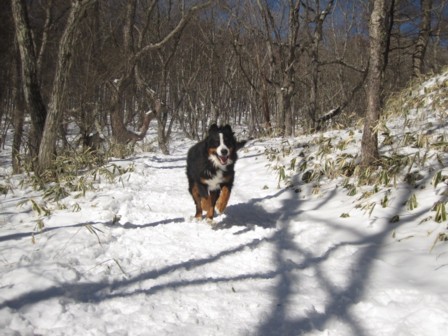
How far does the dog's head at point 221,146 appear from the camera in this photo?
4.60m

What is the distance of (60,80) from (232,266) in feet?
18.4

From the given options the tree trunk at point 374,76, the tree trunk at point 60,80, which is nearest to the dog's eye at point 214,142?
the tree trunk at point 374,76

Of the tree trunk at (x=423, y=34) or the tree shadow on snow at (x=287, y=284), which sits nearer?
the tree shadow on snow at (x=287, y=284)

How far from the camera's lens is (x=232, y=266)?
3.08 metres

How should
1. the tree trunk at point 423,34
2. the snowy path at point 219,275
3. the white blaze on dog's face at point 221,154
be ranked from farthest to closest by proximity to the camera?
1. the tree trunk at point 423,34
2. the white blaze on dog's face at point 221,154
3. the snowy path at point 219,275

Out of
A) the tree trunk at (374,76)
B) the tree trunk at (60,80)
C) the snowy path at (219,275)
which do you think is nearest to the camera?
the snowy path at (219,275)

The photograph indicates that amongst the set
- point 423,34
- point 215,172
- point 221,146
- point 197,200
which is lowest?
point 197,200

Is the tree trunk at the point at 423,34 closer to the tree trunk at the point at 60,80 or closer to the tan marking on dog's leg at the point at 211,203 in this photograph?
the tan marking on dog's leg at the point at 211,203

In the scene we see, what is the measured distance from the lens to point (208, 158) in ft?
15.6

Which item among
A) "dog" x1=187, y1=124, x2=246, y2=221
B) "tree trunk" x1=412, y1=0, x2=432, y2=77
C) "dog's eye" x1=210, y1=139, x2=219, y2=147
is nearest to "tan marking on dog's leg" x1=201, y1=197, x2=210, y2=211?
"dog" x1=187, y1=124, x2=246, y2=221

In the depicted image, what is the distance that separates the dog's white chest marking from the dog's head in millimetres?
115

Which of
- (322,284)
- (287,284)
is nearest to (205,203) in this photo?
(287,284)

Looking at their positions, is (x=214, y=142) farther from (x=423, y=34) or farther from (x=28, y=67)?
(x=423, y=34)

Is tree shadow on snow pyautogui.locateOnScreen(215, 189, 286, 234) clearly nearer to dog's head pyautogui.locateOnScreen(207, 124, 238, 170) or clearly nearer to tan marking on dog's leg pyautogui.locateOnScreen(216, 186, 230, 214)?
tan marking on dog's leg pyautogui.locateOnScreen(216, 186, 230, 214)
